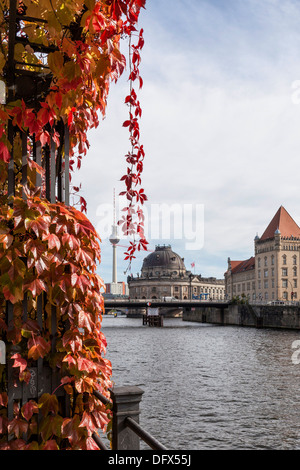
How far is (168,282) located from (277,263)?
67.2 m

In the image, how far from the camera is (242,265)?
13675 centimetres

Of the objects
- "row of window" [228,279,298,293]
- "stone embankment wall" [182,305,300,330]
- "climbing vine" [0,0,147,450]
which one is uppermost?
"climbing vine" [0,0,147,450]

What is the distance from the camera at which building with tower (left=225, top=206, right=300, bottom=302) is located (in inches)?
4296

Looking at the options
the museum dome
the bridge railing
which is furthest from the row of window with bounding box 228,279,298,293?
the bridge railing

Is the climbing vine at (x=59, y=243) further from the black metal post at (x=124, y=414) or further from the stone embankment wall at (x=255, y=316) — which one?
the stone embankment wall at (x=255, y=316)

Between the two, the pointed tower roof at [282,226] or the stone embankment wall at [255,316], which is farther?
the pointed tower roof at [282,226]

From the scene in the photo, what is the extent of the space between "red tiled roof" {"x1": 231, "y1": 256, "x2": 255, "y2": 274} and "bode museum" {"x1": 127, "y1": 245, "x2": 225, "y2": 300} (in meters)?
27.8

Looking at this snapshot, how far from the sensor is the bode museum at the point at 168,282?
173 meters

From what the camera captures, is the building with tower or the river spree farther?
the building with tower

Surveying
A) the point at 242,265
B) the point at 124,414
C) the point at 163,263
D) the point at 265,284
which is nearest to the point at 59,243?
the point at 124,414

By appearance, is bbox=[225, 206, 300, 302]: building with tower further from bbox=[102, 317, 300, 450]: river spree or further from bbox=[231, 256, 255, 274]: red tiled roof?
bbox=[102, 317, 300, 450]: river spree

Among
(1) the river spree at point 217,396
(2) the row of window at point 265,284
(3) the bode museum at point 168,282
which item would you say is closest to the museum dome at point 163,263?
(3) the bode museum at point 168,282

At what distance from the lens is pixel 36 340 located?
128 inches

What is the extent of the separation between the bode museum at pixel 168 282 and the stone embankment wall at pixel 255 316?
202 feet
